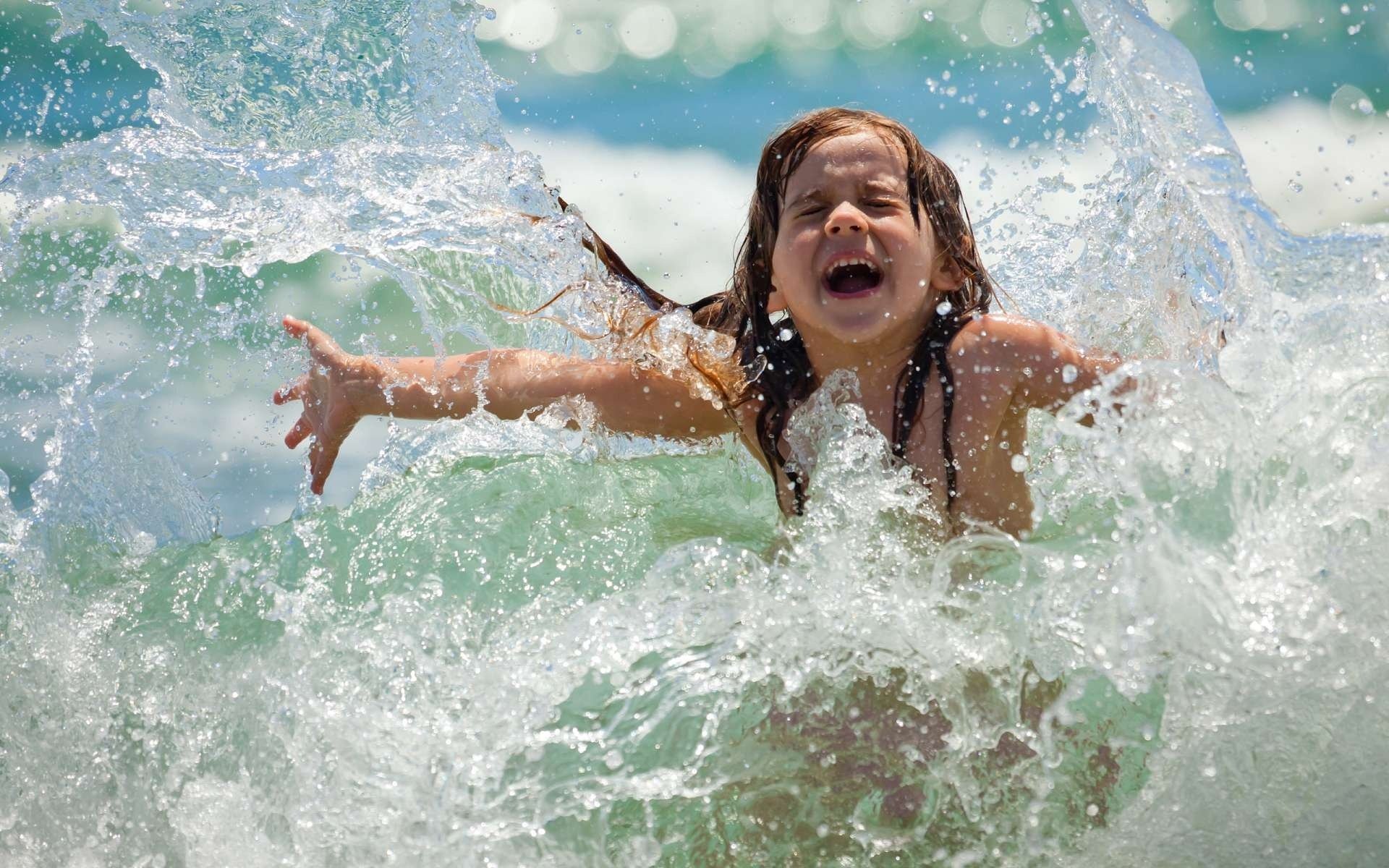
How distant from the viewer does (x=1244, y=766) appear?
1.92m

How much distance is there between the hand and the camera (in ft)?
9.37

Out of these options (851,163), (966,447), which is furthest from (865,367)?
(851,163)

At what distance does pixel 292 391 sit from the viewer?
2936mm

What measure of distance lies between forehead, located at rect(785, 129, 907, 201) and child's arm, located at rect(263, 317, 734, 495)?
1.68 feet

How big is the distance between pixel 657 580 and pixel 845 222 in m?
0.78

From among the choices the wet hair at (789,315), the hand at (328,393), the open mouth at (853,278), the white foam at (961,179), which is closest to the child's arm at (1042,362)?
the wet hair at (789,315)

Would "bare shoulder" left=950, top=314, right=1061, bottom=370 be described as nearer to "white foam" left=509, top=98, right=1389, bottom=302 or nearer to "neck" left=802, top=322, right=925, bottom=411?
"neck" left=802, top=322, right=925, bottom=411

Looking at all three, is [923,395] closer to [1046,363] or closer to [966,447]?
[966,447]

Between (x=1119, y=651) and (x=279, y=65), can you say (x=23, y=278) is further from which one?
(x=1119, y=651)

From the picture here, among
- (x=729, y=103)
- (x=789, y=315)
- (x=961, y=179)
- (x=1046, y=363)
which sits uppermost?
(x=1046, y=363)

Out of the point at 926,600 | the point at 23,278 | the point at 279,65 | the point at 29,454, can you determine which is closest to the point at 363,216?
the point at 279,65

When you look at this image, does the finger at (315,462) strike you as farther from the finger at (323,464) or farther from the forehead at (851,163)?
the forehead at (851,163)

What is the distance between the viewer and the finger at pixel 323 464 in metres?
2.84

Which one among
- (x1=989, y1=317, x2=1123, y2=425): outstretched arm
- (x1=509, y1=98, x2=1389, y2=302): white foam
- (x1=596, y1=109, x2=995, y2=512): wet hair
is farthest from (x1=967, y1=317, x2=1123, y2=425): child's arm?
(x1=509, y1=98, x2=1389, y2=302): white foam
